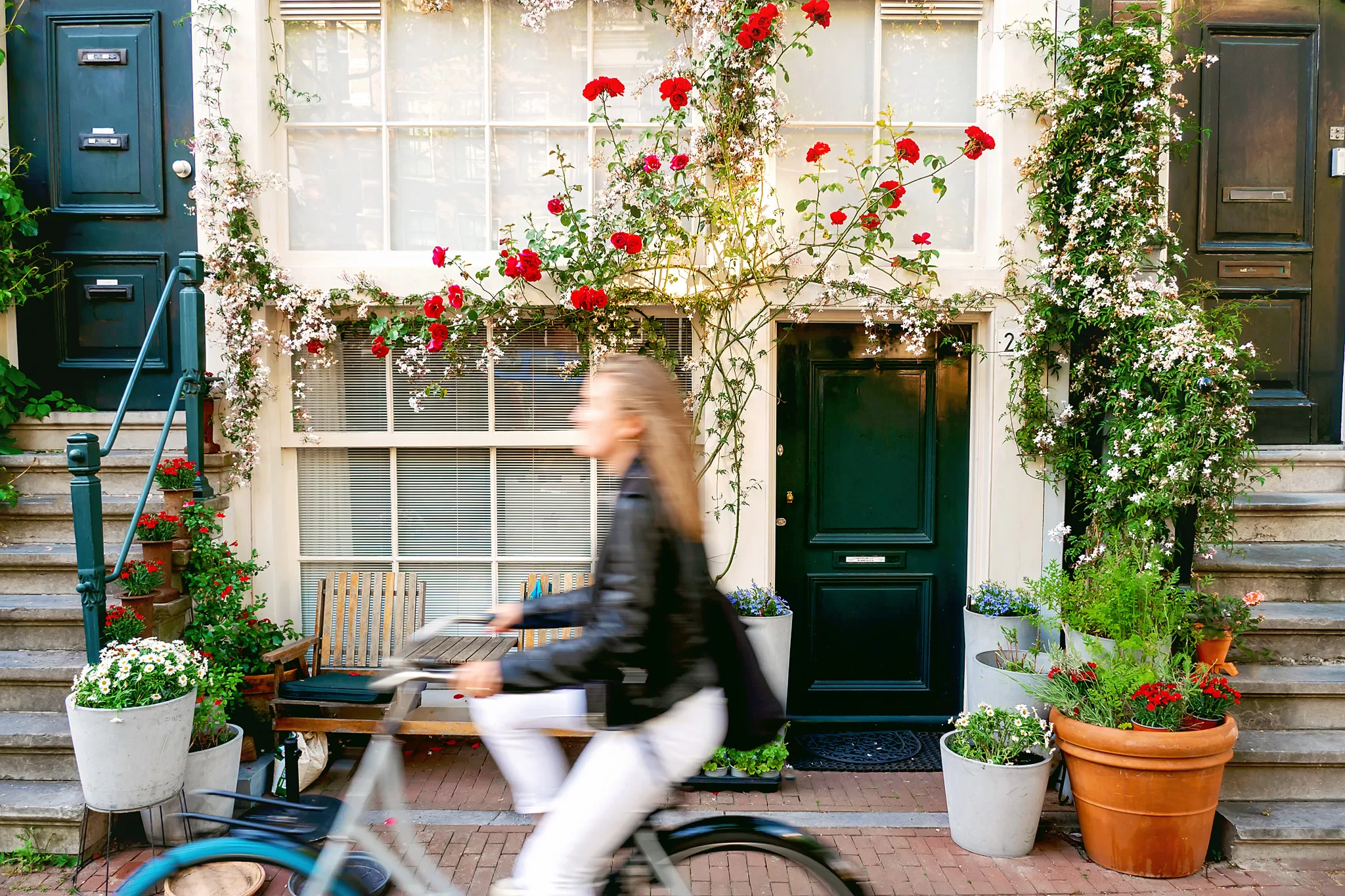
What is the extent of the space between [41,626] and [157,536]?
27.7 inches

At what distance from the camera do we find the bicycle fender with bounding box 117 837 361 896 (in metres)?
2.12

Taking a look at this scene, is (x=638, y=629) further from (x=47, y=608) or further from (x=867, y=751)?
(x=47, y=608)

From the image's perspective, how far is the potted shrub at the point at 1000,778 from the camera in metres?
3.70

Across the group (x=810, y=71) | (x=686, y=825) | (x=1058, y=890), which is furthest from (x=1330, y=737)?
(x=810, y=71)

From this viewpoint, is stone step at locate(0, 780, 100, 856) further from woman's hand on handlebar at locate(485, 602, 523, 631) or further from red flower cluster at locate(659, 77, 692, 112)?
red flower cluster at locate(659, 77, 692, 112)

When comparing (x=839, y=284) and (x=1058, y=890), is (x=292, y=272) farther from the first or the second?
(x=1058, y=890)

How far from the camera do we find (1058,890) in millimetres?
3512

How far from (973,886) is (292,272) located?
4.43 metres

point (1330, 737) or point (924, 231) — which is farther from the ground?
point (924, 231)

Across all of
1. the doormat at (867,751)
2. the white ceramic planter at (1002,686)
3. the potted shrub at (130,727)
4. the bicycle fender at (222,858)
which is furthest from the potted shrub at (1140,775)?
the potted shrub at (130,727)

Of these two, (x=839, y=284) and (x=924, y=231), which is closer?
(x=839, y=284)

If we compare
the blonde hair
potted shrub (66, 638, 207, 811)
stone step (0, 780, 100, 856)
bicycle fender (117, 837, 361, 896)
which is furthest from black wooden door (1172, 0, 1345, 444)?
stone step (0, 780, 100, 856)

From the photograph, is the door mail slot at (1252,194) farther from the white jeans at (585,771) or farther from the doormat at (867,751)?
the white jeans at (585,771)

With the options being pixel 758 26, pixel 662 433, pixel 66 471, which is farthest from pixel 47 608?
pixel 758 26
